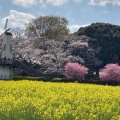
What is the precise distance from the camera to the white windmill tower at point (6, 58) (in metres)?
48.3

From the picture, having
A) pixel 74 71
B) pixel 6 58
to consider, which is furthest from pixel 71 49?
pixel 6 58

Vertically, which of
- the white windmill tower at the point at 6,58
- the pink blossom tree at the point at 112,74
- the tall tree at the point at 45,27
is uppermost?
the tall tree at the point at 45,27

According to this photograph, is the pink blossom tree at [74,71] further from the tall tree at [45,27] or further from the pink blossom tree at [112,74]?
the tall tree at [45,27]

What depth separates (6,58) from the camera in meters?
49.8

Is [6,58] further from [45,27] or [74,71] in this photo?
[45,27]

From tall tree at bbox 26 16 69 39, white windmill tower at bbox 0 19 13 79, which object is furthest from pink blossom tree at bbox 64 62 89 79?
tall tree at bbox 26 16 69 39

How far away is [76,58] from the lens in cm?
5456

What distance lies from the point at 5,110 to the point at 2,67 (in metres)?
38.4

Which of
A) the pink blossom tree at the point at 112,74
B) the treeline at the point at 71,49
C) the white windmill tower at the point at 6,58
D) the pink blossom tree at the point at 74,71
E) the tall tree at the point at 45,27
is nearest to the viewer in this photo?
the white windmill tower at the point at 6,58

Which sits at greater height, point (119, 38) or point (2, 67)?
point (119, 38)

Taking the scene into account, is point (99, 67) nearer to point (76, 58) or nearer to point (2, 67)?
point (76, 58)

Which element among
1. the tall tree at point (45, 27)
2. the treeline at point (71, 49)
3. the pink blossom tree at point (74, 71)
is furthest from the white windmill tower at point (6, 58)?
the tall tree at point (45, 27)

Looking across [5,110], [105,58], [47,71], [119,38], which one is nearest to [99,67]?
[105,58]

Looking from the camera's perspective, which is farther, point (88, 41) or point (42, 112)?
point (88, 41)
